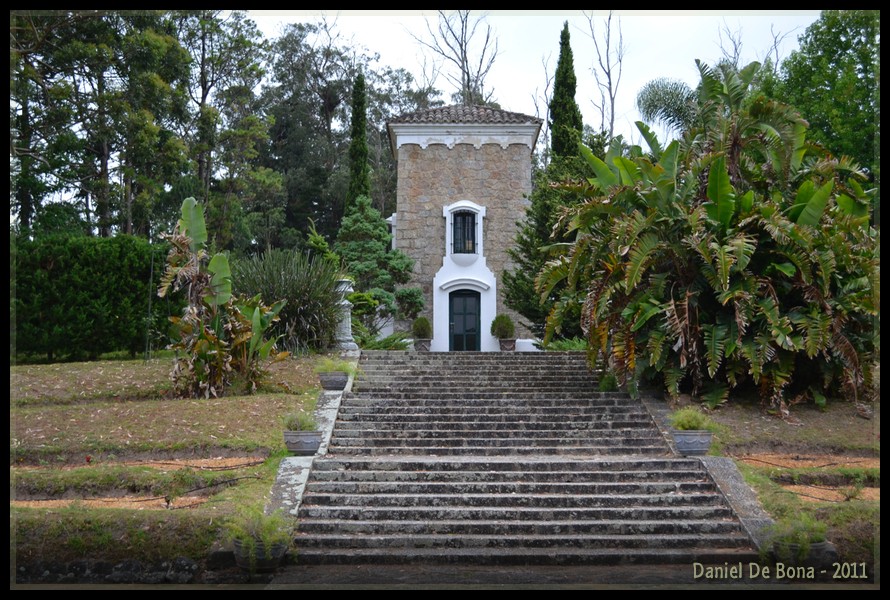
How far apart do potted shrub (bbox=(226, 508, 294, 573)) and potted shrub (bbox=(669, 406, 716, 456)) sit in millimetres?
5551

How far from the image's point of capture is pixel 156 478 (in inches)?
378

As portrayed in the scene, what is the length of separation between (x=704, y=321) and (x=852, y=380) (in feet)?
7.64

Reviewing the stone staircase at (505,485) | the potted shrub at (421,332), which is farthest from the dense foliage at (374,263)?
the stone staircase at (505,485)

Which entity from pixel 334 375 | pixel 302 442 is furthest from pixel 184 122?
pixel 302 442

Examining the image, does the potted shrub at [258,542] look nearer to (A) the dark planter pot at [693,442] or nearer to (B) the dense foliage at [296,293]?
(A) the dark planter pot at [693,442]

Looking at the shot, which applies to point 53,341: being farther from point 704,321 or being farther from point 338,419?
point 704,321

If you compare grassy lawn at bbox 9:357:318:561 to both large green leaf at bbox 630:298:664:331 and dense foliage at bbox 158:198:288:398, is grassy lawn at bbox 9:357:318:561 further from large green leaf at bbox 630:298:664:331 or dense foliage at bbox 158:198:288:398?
large green leaf at bbox 630:298:664:331

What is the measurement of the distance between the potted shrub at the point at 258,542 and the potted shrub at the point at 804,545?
4689 mm

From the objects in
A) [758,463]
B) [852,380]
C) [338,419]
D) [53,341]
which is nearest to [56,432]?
[338,419]

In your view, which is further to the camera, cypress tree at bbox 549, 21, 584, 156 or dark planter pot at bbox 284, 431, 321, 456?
cypress tree at bbox 549, 21, 584, 156

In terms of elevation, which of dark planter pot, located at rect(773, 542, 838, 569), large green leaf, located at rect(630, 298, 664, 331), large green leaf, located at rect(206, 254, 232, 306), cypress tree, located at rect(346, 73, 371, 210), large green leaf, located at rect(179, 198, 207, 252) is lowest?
dark planter pot, located at rect(773, 542, 838, 569)

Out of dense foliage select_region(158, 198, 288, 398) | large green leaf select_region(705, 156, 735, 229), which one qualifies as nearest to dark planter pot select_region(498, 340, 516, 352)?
dense foliage select_region(158, 198, 288, 398)

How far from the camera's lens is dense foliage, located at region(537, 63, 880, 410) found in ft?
39.9

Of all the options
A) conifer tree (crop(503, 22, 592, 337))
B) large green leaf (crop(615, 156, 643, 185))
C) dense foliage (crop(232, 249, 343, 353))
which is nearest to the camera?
large green leaf (crop(615, 156, 643, 185))
